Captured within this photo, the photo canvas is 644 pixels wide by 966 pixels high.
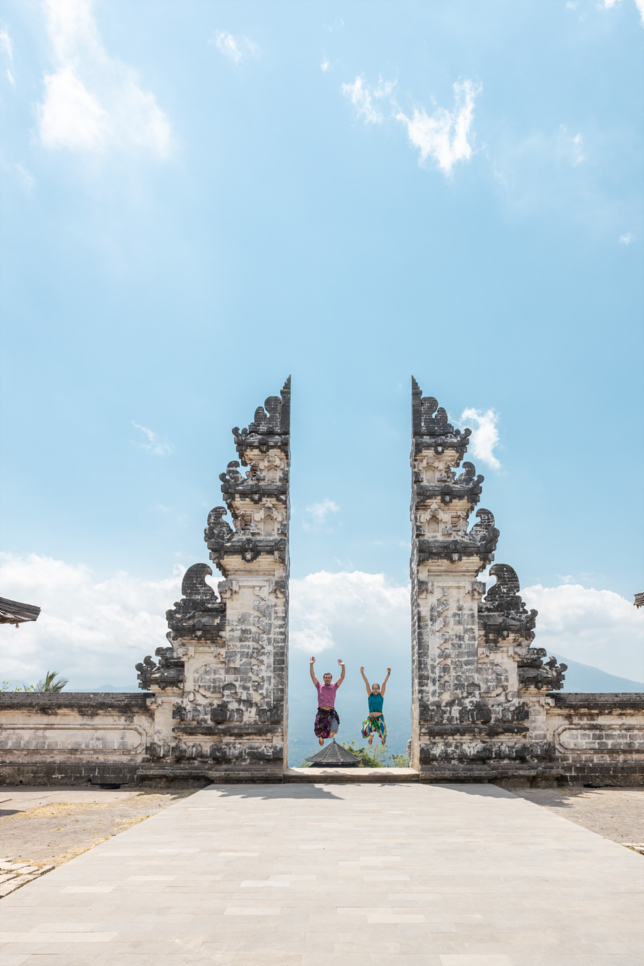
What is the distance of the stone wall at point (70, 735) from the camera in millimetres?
13227

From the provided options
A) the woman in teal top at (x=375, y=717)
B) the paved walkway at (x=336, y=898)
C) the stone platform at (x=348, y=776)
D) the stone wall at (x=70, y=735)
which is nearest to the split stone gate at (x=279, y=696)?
the stone wall at (x=70, y=735)

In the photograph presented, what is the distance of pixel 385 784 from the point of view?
12.8 meters

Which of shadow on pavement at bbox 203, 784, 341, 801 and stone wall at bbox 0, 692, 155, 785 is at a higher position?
Answer: stone wall at bbox 0, 692, 155, 785

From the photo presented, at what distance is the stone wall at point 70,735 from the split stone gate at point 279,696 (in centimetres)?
2

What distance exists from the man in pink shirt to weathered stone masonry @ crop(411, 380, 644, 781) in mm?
1898

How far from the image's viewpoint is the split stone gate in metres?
13.2

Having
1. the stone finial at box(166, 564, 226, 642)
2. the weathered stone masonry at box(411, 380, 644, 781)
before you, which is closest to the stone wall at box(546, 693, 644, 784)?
the weathered stone masonry at box(411, 380, 644, 781)

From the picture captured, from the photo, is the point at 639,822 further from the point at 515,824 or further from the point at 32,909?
the point at 32,909

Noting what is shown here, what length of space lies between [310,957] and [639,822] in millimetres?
7343

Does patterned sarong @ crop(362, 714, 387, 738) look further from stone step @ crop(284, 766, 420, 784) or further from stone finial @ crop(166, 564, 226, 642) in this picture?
stone finial @ crop(166, 564, 226, 642)

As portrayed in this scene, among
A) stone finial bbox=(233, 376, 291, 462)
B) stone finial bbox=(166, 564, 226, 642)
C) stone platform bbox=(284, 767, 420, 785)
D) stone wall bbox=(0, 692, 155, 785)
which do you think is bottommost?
stone platform bbox=(284, 767, 420, 785)

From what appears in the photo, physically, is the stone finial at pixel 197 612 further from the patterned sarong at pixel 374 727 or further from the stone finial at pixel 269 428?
the patterned sarong at pixel 374 727

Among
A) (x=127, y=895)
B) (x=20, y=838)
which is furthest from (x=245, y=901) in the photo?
(x=20, y=838)

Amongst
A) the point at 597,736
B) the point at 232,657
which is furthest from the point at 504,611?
the point at 232,657
